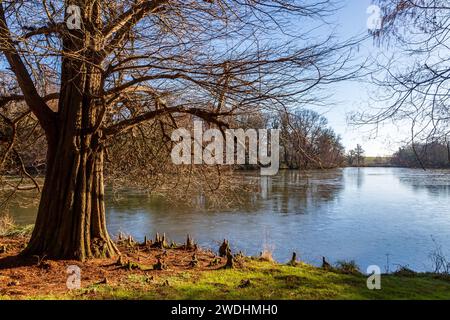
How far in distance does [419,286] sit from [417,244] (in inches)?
244

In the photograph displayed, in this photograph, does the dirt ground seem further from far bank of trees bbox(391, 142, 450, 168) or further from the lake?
far bank of trees bbox(391, 142, 450, 168)

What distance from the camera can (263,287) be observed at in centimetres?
516

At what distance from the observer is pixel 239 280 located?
18.2 ft

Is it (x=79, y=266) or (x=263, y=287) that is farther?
(x=79, y=266)

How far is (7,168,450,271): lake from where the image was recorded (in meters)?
11.0

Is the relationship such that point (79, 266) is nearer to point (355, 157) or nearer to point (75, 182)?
point (75, 182)

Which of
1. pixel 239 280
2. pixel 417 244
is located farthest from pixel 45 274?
pixel 417 244

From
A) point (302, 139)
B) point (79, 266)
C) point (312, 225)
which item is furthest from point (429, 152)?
point (312, 225)

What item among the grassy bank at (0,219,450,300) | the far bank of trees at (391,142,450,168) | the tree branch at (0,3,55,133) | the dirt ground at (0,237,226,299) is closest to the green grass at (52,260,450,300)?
the grassy bank at (0,219,450,300)

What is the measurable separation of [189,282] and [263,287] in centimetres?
92

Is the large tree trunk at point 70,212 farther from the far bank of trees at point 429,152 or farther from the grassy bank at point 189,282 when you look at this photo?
the far bank of trees at point 429,152

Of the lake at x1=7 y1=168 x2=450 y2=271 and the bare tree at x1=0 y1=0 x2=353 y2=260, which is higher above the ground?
the bare tree at x1=0 y1=0 x2=353 y2=260

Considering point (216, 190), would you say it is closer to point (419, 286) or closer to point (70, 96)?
point (70, 96)

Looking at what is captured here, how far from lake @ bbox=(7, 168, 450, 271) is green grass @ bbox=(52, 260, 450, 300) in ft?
6.11
